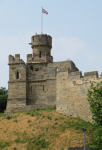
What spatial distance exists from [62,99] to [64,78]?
8.68 ft

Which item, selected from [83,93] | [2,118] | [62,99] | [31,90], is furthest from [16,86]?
[83,93]

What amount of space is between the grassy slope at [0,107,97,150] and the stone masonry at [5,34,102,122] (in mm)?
1648

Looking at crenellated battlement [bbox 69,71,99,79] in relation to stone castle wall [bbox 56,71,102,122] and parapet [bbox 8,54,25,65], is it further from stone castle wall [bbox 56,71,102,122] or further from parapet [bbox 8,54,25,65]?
parapet [bbox 8,54,25,65]

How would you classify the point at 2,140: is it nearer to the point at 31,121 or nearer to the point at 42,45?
the point at 31,121

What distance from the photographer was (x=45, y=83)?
34.8 meters

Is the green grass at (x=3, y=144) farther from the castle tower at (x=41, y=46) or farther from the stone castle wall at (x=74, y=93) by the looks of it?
the castle tower at (x=41, y=46)

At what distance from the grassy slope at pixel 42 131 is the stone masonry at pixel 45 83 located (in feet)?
5.41

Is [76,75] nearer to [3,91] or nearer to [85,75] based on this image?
[85,75]

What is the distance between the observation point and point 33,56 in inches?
1517

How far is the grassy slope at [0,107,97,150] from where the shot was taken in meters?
25.2

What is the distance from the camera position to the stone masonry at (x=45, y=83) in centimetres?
2958

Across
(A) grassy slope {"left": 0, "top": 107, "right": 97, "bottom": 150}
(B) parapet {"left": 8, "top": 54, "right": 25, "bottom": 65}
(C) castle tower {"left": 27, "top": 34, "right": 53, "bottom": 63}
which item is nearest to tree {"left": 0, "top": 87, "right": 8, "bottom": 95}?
(C) castle tower {"left": 27, "top": 34, "right": 53, "bottom": 63}

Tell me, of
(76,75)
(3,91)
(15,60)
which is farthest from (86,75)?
(3,91)

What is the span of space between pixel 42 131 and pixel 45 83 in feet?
29.1
